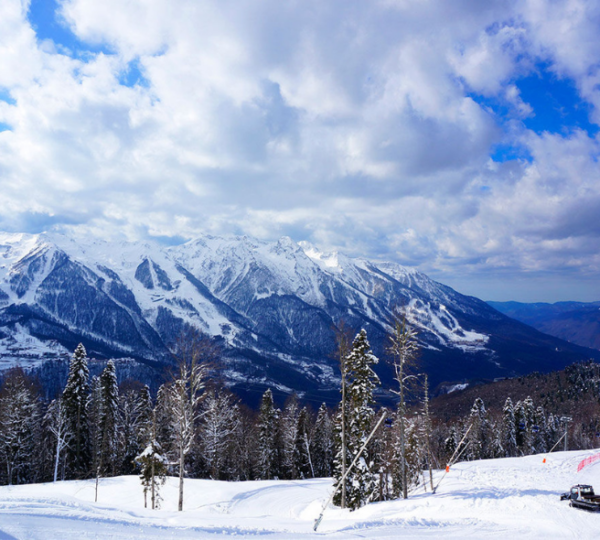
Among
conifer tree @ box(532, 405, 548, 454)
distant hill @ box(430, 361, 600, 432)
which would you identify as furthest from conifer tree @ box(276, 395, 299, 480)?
conifer tree @ box(532, 405, 548, 454)

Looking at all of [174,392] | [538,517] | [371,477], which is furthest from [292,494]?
[538,517]

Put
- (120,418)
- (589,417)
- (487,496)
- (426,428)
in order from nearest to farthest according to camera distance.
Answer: (487,496)
(426,428)
(120,418)
(589,417)

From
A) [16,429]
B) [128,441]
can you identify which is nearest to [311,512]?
[128,441]

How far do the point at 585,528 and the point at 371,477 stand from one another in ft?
48.7

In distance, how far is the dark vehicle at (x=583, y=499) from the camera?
18.5 meters

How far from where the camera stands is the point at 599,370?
187m

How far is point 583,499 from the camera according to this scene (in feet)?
62.8

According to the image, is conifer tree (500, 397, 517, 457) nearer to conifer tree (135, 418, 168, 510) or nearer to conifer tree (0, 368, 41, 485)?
conifer tree (135, 418, 168, 510)

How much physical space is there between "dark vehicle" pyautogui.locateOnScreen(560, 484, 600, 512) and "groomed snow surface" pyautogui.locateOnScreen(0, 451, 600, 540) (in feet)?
1.82

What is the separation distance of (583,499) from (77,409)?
156 ft

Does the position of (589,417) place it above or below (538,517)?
below

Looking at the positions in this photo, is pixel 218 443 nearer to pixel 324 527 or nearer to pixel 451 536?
pixel 324 527

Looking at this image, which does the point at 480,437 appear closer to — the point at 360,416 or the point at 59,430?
the point at 360,416

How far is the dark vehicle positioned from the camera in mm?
18531
